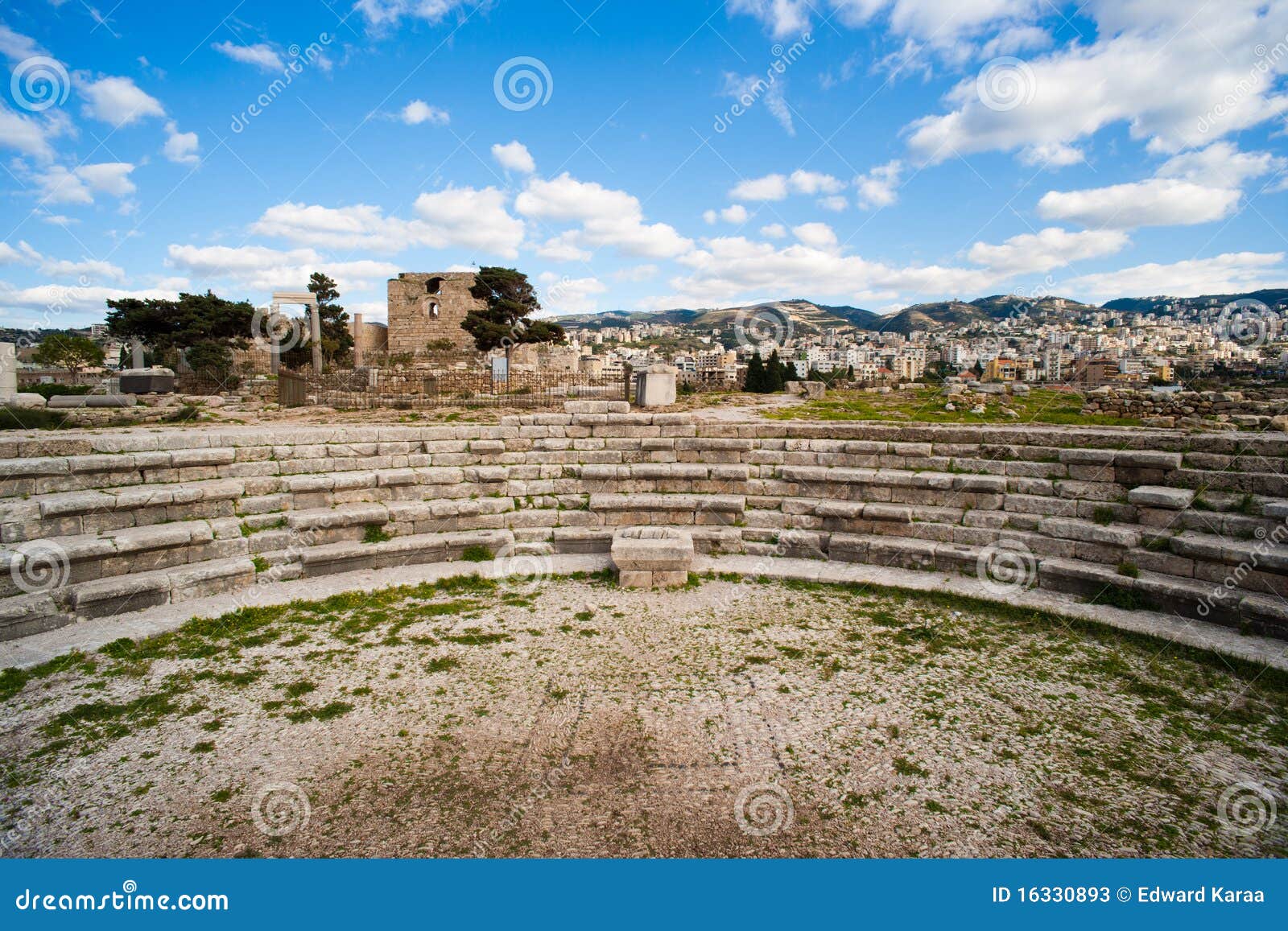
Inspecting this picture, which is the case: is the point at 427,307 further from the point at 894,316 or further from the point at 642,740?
the point at 894,316

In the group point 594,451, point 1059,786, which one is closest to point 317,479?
point 594,451

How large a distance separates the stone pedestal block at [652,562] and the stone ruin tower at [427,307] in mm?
34769

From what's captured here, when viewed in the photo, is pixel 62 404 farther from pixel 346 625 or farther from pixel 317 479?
pixel 346 625

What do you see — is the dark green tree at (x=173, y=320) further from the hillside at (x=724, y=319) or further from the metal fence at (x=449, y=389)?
the hillside at (x=724, y=319)

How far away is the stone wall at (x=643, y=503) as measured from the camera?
655cm

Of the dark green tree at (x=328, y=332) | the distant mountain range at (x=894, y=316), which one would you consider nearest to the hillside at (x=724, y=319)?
the distant mountain range at (x=894, y=316)

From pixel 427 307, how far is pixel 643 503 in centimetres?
3551

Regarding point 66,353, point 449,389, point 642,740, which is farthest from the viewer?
point 66,353

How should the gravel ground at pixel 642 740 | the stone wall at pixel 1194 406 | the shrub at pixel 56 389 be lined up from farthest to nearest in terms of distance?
the shrub at pixel 56 389 < the stone wall at pixel 1194 406 < the gravel ground at pixel 642 740

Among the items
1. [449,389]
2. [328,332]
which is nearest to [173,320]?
[328,332]

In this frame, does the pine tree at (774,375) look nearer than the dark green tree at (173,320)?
Yes

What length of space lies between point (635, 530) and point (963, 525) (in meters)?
4.38

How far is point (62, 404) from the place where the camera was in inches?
566

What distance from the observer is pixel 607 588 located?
7.66 m
